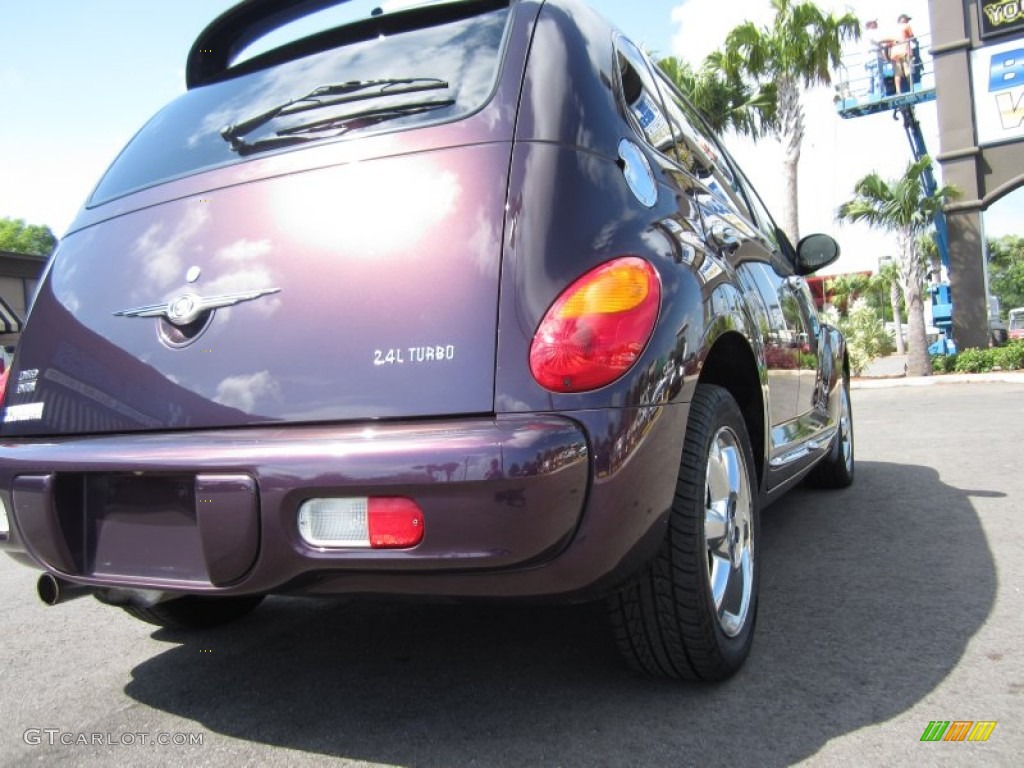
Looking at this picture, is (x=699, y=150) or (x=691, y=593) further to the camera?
(x=699, y=150)

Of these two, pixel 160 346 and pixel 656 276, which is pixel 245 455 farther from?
pixel 656 276

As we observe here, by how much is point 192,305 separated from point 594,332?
36.2 inches

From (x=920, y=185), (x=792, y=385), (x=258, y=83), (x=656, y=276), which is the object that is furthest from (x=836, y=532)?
(x=920, y=185)

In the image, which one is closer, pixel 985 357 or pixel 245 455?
pixel 245 455

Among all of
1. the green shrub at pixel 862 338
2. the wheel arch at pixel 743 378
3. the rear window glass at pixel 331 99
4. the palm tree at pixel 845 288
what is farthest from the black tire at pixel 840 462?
the palm tree at pixel 845 288

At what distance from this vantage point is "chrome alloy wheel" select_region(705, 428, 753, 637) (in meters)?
2.10

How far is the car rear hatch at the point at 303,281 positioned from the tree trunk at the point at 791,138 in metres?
17.7

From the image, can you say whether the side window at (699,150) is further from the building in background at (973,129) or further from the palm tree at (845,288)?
the palm tree at (845,288)

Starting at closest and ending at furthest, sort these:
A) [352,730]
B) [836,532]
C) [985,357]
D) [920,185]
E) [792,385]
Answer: [352,730], [792,385], [836,532], [985,357], [920,185]

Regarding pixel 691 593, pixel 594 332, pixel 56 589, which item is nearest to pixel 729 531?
pixel 691 593

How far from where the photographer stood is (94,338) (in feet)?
6.50

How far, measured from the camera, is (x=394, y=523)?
1.59m

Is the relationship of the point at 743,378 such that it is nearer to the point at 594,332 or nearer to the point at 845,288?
the point at 594,332

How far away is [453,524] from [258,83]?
4.75 ft
